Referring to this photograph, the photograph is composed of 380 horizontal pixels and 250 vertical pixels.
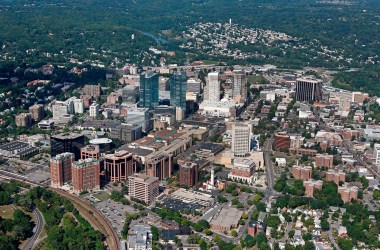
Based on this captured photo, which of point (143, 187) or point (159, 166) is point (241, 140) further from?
point (143, 187)

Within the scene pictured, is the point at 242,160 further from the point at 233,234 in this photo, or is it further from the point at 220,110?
the point at 220,110

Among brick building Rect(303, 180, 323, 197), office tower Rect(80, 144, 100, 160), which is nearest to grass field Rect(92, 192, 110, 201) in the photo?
office tower Rect(80, 144, 100, 160)

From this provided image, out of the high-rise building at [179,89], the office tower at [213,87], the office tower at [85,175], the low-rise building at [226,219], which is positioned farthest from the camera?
the office tower at [213,87]

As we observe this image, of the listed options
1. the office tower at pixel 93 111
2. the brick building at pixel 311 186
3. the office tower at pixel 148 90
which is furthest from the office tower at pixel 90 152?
the office tower at pixel 148 90

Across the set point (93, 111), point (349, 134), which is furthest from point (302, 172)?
point (93, 111)

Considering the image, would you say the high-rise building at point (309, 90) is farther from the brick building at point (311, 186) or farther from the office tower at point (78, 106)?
the brick building at point (311, 186)

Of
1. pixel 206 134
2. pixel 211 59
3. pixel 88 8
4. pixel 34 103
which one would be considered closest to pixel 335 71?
pixel 211 59

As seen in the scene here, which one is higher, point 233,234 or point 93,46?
point 93,46
